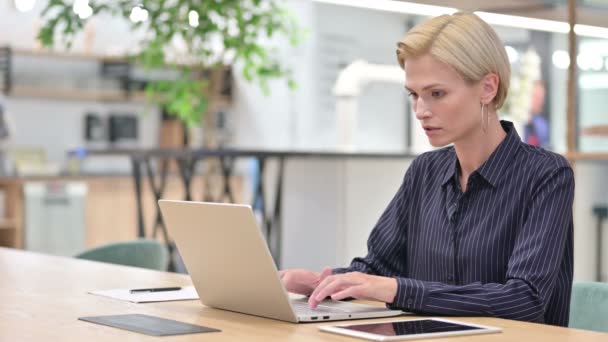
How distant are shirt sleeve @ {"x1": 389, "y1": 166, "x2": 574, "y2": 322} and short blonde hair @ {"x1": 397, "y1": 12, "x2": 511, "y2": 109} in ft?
0.79

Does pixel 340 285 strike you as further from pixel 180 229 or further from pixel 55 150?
pixel 55 150

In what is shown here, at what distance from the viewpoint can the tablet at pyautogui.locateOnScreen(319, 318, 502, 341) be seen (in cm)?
157

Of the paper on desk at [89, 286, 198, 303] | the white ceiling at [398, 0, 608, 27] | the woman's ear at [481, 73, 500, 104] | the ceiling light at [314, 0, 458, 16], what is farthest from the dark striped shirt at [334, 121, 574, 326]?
the white ceiling at [398, 0, 608, 27]

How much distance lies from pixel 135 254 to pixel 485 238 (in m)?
1.45

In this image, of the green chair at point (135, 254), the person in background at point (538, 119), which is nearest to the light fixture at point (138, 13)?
the green chair at point (135, 254)

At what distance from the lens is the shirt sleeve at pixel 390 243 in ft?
7.31

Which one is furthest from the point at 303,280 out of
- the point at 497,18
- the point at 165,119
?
the point at 165,119

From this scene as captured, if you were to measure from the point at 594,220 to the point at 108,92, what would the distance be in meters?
5.76

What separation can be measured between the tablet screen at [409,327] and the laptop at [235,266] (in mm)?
125

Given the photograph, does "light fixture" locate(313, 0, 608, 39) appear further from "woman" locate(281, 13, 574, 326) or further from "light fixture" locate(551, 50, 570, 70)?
"woman" locate(281, 13, 574, 326)

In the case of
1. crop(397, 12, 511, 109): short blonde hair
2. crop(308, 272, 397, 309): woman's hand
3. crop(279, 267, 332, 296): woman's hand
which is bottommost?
crop(279, 267, 332, 296): woman's hand

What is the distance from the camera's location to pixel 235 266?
180 cm

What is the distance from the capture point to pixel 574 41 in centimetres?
433

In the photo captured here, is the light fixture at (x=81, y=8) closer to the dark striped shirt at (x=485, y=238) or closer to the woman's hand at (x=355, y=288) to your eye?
the dark striped shirt at (x=485, y=238)
